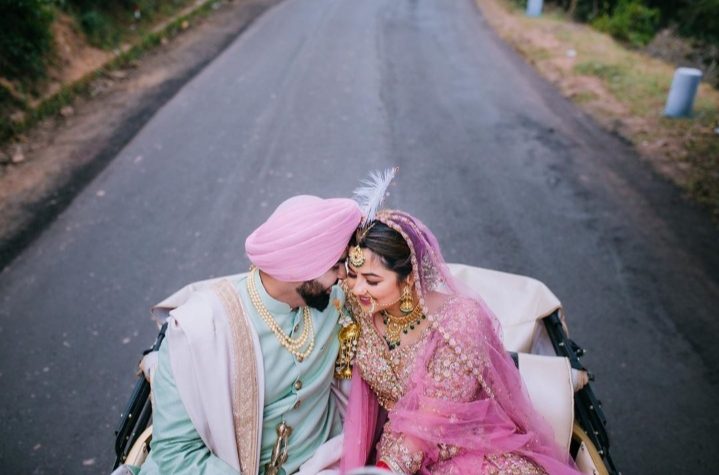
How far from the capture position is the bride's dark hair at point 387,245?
2.34 m

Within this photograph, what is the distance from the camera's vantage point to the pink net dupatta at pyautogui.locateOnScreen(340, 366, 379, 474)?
98.8 inches

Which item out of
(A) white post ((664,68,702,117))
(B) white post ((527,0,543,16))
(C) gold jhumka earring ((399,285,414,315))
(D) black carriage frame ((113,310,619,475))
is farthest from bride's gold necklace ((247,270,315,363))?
(B) white post ((527,0,543,16))

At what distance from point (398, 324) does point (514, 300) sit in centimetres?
90

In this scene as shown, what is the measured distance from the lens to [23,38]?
8383mm

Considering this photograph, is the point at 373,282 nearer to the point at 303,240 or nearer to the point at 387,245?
the point at 387,245

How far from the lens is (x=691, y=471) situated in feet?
11.4

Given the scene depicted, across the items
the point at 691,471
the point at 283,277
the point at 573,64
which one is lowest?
the point at 691,471

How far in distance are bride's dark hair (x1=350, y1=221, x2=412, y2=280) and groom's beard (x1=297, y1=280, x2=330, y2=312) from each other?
24cm

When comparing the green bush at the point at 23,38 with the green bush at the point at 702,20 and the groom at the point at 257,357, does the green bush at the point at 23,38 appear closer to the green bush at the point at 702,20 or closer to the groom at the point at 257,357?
the groom at the point at 257,357

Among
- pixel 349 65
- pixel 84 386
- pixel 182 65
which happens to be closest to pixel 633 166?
pixel 349 65

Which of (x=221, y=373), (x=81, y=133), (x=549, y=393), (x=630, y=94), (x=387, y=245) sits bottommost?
(x=630, y=94)

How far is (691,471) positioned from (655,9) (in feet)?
46.9

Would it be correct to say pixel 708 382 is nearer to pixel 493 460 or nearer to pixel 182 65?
pixel 493 460

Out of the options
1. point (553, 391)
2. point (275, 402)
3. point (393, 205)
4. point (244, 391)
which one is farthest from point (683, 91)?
point (244, 391)
